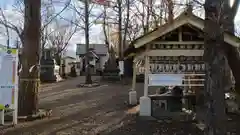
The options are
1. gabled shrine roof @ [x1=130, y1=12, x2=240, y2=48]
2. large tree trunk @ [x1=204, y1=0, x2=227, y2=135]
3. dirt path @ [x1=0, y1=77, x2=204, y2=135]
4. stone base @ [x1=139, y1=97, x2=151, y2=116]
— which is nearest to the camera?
large tree trunk @ [x1=204, y1=0, x2=227, y2=135]

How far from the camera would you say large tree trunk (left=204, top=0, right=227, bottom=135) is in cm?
544

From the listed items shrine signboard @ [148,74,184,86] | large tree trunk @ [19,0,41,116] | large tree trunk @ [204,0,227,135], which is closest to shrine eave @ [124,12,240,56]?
shrine signboard @ [148,74,184,86]

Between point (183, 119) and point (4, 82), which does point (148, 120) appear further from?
point (4, 82)

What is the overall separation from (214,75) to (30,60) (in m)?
6.97

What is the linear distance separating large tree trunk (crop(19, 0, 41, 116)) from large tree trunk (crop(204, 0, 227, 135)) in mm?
6650

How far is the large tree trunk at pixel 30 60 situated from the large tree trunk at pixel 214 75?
6650 mm

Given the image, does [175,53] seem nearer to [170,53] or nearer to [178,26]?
[170,53]

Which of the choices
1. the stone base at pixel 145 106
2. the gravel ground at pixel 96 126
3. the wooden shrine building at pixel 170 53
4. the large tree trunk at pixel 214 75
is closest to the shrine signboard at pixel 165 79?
the wooden shrine building at pixel 170 53

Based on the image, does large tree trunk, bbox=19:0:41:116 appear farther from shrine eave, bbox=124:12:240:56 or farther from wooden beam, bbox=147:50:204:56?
wooden beam, bbox=147:50:204:56

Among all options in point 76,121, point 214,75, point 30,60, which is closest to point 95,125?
point 76,121

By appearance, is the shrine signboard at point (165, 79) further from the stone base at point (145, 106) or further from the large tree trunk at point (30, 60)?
the large tree trunk at point (30, 60)

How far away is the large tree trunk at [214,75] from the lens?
544 centimetres

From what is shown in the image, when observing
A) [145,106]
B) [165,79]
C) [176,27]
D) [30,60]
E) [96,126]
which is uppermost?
[176,27]

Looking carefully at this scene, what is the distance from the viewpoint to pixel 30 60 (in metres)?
10.5
